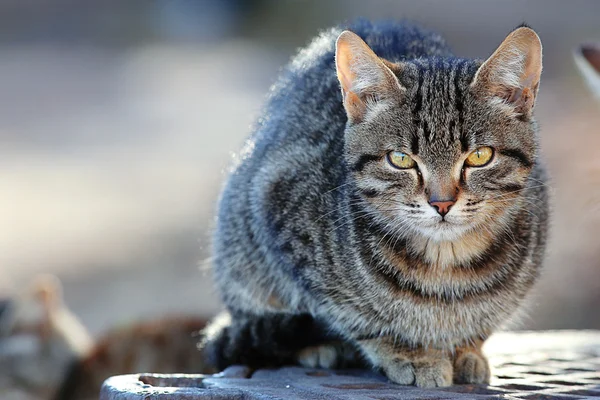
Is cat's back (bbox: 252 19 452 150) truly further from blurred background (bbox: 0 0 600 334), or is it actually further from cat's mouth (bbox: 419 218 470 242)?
cat's mouth (bbox: 419 218 470 242)

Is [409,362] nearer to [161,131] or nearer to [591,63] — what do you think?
[591,63]

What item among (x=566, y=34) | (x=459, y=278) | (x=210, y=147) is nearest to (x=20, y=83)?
(x=210, y=147)

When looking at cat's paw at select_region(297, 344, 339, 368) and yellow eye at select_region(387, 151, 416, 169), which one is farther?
cat's paw at select_region(297, 344, 339, 368)

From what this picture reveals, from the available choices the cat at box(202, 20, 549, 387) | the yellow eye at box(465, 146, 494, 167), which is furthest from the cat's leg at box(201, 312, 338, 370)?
the yellow eye at box(465, 146, 494, 167)

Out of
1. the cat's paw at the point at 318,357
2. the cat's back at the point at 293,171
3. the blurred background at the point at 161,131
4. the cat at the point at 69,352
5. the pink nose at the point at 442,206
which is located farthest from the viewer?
the blurred background at the point at 161,131

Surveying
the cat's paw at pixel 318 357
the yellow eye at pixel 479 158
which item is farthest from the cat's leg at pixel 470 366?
the yellow eye at pixel 479 158

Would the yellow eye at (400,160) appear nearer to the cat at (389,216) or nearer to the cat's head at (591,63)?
the cat at (389,216)

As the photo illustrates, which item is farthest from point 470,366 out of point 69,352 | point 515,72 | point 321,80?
point 69,352
